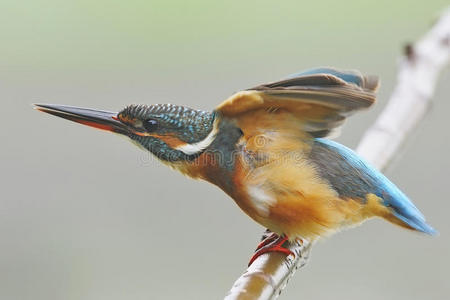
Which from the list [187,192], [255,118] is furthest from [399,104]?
[187,192]

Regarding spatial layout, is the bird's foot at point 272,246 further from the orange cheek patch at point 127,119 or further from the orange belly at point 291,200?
the orange cheek patch at point 127,119

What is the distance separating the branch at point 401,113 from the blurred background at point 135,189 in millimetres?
96

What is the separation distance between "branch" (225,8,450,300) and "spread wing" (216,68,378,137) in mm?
264

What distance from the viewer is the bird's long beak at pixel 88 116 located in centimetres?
141

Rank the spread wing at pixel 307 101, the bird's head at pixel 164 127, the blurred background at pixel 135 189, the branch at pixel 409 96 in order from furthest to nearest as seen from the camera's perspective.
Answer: the blurred background at pixel 135 189 → the branch at pixel 409 96 → the bird's head at pixel 164 127 → the spread wing at pixel 307 101

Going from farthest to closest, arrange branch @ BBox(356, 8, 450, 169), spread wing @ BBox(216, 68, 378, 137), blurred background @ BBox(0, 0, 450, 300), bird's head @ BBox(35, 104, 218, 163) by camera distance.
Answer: blurred background @ BBox(0, 0, 450, 300) < branch @ BBox(356, 8, 450, 169) < bird's head @ BBox(35, 104, 218, 163) < spread wing @ BBox(216, 68, 378, 137)

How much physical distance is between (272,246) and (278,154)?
0.66ft

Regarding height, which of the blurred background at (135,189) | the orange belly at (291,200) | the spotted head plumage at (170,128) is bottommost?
the blurred background at (135,189)

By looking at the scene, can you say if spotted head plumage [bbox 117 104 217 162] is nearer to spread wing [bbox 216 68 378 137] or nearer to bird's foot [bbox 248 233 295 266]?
spread wing [bbox 216 68 378 137]

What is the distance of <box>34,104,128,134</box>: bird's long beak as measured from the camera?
141 cm

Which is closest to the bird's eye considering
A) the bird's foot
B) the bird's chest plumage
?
the bird's chest plumage

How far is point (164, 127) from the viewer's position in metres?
1.48

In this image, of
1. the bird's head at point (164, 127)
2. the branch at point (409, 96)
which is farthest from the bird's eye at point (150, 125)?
the branch at point (409, 96)

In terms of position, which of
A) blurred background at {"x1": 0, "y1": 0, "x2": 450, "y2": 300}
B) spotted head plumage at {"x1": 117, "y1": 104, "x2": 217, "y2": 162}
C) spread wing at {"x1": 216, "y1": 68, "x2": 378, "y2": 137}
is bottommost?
blurred background at {"x1": 0, "y1": 0, "x2": 450, "y2": 300}
